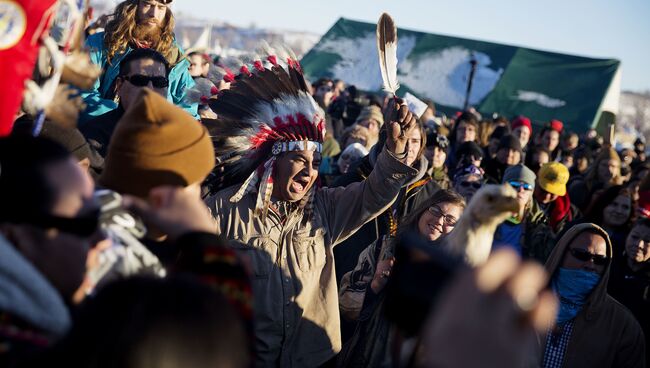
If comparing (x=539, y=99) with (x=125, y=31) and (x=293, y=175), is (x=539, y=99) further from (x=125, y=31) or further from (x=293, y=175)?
(x=293, y=175)

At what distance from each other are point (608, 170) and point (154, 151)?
758 centimetres

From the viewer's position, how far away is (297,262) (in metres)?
3.69

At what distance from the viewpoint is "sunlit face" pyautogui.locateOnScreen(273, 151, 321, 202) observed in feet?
12.5

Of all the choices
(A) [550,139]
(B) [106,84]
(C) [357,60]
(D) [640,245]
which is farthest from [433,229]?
(C) [357,60]

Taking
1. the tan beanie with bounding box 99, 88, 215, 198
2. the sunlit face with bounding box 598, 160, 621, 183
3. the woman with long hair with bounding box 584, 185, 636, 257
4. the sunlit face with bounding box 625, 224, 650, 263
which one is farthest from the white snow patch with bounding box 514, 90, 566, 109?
the tan beanie with bounding box 99, 88, 215, 198

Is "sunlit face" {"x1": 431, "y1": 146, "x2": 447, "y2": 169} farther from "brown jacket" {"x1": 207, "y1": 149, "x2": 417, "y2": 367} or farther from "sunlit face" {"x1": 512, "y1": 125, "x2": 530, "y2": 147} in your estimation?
"sunlit face" {"x1": 512, "y1": 125, "x2": 530, "y2": 147}

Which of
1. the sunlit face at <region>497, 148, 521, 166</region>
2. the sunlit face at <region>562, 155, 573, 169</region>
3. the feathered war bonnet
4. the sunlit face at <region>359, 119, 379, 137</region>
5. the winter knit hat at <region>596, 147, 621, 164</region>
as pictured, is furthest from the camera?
the sunlit face at <region>562, 155, 573, 169</region>

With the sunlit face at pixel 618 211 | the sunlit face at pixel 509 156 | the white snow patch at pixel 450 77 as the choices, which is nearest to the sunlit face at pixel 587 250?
the sunlit face at pixel 618 211

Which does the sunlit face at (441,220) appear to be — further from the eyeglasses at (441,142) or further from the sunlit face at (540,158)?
the sunlit face at (540,158)

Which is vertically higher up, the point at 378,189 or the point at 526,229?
the point at 378,189

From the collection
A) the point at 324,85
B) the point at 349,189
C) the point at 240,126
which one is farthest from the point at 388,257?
the point at 324,85

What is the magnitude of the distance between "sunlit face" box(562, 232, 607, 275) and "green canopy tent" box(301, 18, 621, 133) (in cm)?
1297

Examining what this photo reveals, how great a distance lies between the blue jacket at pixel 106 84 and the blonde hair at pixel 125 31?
6 centimetres

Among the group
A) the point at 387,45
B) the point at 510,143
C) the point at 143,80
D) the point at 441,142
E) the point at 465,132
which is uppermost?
the point at 387,45
